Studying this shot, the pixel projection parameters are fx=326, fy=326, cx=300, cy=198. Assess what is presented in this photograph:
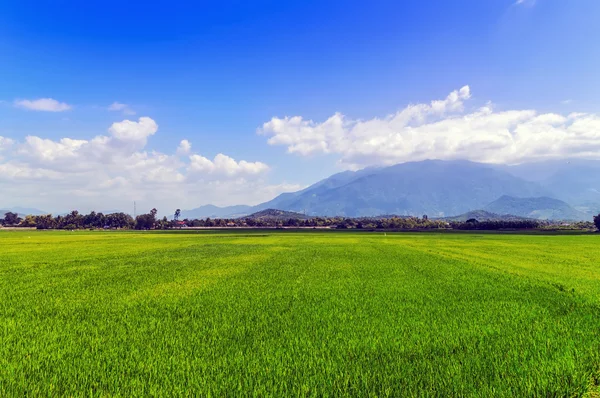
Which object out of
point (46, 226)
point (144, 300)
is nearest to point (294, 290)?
point (144, 300)

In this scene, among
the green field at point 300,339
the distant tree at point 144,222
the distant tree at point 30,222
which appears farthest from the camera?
the distant tree at point 144,222

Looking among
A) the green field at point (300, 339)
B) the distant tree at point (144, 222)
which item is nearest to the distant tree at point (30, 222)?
the distant tree at point (144, 222)

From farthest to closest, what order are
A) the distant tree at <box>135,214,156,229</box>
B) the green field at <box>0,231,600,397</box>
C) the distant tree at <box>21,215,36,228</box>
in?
the distant tree at <box>135,214,156,229</box> < the distant tree at <box>21,215,36,228</box> < the green field at <box>0,231,600,397</box>

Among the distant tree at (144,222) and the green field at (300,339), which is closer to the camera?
the green field at (300,339)

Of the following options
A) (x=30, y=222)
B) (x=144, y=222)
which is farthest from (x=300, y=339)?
(x=30, y=222)

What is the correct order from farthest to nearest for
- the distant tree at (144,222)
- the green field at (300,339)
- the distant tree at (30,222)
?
the distant tree at (144,222) → the distant tree at (30,222) → the green field at (300,339)

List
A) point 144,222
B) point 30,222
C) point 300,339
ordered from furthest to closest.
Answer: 1. point 30,222
2. point 144,222
3. point 300,339

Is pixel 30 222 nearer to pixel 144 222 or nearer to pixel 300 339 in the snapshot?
pixel 144 222

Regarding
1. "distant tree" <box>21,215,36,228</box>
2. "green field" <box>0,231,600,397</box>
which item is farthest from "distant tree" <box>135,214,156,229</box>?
"green field" <box>0,231,600,397</box>

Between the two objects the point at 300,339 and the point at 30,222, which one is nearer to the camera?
the point at 300,339

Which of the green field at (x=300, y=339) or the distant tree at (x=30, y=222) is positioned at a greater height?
the distant tree at (x=30, y=222)

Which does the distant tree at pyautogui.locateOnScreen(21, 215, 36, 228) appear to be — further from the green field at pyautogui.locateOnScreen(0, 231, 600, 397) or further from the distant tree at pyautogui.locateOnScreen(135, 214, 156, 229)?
the green field at pyautogui.locateOnScreen(0, 231, 600, 397)

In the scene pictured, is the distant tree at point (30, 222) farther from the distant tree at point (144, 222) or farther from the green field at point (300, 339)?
the green field at point (300, 339)

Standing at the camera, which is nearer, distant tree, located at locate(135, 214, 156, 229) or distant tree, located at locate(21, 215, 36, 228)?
distant tree, located at locate(21, 215, 36, 228)
